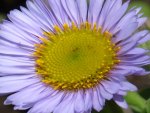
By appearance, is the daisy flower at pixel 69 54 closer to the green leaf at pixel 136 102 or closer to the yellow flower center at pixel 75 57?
the yellow flower center at pixel 75 57

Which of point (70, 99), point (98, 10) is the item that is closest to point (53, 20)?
point (98, 10)

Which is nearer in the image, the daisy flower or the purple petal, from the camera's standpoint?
the purple petal

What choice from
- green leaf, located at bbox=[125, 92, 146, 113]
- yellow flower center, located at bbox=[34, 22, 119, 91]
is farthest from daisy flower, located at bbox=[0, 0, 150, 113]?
green leaf, located at bbox=[125, 92, 146, 113]

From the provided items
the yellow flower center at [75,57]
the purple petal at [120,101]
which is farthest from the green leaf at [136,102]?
the purple petal at [120,101]

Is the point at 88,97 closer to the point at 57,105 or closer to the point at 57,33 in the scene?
the point at 57,105

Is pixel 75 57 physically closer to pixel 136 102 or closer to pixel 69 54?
pixel 69 54

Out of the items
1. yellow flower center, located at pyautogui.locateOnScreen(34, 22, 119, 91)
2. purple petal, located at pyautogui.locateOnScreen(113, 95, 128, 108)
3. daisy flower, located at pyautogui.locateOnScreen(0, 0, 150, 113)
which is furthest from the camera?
yellow flower center, located at pyautogui.locateOnScreen(34, 22, 119, 91)

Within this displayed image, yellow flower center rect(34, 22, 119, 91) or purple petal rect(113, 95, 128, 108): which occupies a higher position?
yellow flower center rect(34, 22, 119, 91)

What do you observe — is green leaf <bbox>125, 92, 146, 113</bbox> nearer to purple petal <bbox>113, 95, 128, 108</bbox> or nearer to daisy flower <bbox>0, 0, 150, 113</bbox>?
daisy flower <bbox>0, 0, 150, 113</bbox>
